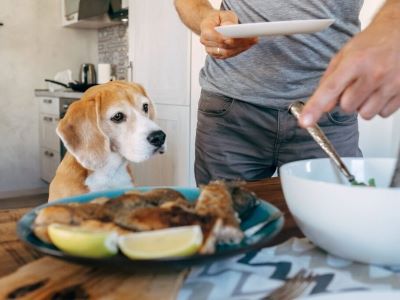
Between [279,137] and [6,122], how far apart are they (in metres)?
3.90

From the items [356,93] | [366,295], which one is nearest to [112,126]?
[356,93]

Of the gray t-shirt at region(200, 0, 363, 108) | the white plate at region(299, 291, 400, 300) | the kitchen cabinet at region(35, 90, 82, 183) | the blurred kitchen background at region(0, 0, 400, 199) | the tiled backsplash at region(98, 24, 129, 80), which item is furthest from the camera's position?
the tiled backsplash at region(98, 24, 129, 80)

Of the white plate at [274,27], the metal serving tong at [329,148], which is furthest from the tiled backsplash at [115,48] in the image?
the metal serving tong at [329,148]

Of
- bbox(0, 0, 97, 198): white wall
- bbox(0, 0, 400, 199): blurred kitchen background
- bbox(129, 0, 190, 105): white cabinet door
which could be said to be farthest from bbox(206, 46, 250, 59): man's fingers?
bbox(0, 0, 97, 198): white wall

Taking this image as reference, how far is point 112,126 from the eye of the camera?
1.67 m

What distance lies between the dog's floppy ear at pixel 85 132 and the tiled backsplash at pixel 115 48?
2.58 m

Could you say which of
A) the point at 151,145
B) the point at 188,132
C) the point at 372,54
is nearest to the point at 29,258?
the point at 372,54

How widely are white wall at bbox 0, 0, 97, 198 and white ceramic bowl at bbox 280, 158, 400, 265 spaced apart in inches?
172

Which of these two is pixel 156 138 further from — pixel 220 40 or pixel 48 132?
pixel 48 132

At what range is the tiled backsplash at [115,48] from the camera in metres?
4.25

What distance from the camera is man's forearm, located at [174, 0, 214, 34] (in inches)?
53.4

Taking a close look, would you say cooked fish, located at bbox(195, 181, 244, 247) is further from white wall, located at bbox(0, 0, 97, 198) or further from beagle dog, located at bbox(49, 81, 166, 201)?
white wall, located at bbox(0, 0, 97, 198)

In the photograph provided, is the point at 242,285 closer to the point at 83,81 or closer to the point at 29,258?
the point at 29,258

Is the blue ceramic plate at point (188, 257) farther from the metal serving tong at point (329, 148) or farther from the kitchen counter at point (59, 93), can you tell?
the kitchen counter at point (59, 93)
